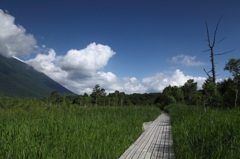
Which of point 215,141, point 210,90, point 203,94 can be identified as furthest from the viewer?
point 203,94

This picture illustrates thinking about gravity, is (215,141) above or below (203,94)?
below

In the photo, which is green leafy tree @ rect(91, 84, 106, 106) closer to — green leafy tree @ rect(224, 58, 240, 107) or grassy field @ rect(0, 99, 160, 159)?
green leafy tree @ rect(224, 58, 240, 107)

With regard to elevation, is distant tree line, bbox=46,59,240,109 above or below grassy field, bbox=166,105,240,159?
above

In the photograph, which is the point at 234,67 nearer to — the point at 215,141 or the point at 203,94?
the point at 203,94

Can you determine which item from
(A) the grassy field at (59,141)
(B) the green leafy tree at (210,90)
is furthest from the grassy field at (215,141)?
(B) the green leafy tree at (210,90)

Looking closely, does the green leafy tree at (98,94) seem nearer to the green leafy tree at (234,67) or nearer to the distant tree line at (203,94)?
the distant tree line at (203,94)

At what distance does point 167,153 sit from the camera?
21.6 ft

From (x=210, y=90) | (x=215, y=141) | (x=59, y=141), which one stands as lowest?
(x=59, y=141)

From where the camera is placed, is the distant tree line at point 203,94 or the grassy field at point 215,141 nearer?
the grassy field at point 215,141

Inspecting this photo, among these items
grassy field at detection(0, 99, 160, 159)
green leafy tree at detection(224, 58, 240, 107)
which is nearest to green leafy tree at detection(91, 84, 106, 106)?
green leafy tree at detection(224, 58, 240, 107)

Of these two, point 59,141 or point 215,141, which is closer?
point 215,141

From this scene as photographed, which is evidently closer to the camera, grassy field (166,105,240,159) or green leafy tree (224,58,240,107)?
grassy field (166,105,240,159)

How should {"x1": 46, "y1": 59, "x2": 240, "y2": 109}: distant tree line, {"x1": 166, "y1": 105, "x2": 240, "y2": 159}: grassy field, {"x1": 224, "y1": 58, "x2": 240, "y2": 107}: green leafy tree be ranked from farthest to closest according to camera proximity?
{"x1": 224, "y1": 58, "x2": 240, "y2": 107}: green leafy tree
{"x1": 46, "y1": 59, "x2": 240, "y2": 109}: distant tree line
{"x1": 166, "y1": 105, "x2": 240, "y2": 159}: grassy field

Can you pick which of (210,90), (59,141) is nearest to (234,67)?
(210,90)
